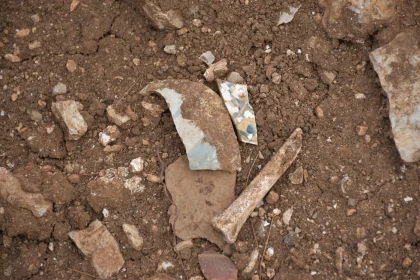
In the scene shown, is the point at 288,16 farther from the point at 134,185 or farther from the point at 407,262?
the point at 407,262

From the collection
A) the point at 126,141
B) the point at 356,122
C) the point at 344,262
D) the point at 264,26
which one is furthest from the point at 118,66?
the point at 344,262

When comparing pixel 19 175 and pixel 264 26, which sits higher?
pixel 264 26

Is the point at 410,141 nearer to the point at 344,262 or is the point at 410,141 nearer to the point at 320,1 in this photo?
the point at 344,262

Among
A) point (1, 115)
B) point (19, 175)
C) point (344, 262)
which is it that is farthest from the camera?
point (1, 115)

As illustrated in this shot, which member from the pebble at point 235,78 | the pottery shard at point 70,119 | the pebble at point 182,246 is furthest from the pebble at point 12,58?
the pebble at point 182,246

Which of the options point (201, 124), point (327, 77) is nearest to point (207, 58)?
point (201, 124)

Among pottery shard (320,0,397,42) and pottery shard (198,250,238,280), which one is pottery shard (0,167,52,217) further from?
pottery shard (320,0,397,42)

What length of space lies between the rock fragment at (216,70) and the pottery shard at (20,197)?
3.82 ft

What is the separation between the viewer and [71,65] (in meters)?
2.95

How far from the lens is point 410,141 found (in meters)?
2.57

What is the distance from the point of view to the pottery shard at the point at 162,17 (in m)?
2.91

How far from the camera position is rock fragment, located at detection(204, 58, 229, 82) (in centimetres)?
288

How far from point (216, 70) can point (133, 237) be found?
3.57 ft

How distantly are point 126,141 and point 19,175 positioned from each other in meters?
0.62
